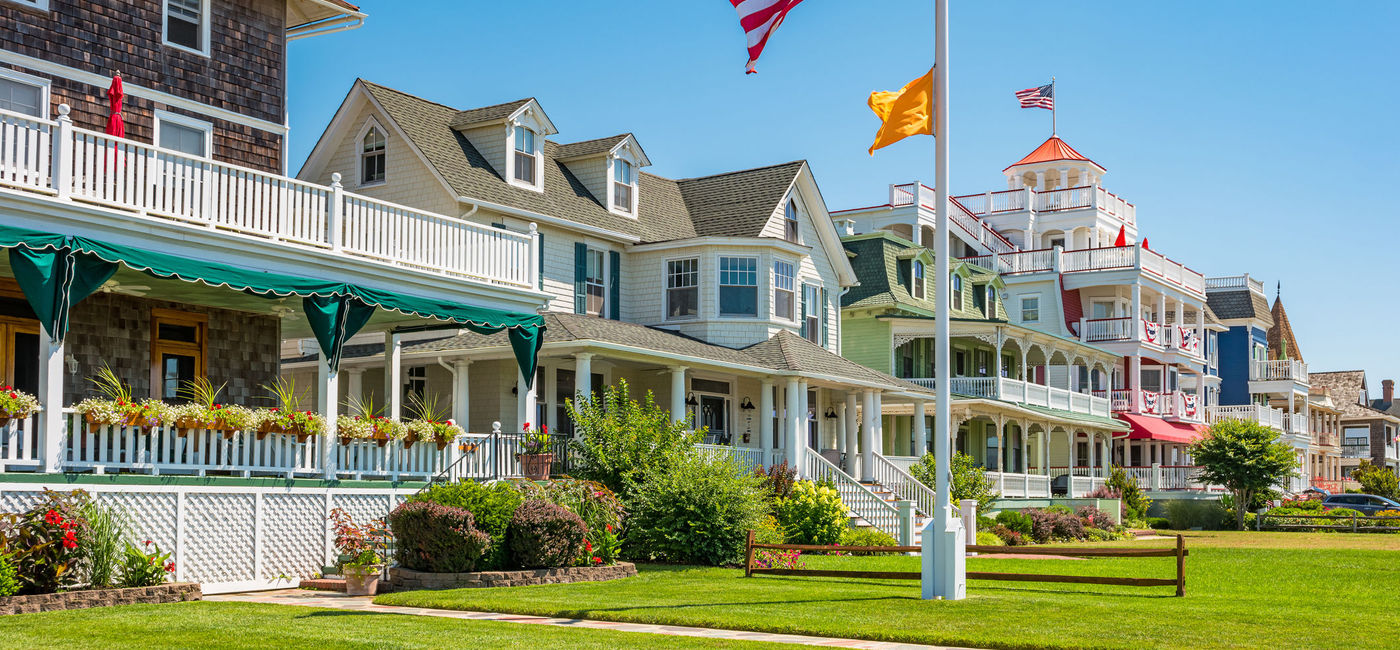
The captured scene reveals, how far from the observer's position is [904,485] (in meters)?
34.3

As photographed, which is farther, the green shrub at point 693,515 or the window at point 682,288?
the window at point 682,288

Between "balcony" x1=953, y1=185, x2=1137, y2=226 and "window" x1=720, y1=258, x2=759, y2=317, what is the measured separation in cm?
2807

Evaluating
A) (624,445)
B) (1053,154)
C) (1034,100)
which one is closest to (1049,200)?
(1053,154)

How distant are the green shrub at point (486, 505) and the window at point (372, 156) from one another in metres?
12.5

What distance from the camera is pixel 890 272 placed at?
143 feet

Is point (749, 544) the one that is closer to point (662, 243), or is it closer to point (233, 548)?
point (233, 548)

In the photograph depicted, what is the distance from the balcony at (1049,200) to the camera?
5900cm

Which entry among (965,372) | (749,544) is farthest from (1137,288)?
(749,544)

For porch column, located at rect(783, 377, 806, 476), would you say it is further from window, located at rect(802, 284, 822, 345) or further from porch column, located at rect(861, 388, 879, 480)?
window, located at rect(802, 284, 822, 345)

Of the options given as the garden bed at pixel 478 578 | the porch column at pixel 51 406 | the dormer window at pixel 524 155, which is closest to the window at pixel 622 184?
the dormer window at pixel 524 155

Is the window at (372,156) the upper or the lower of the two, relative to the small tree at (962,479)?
upper

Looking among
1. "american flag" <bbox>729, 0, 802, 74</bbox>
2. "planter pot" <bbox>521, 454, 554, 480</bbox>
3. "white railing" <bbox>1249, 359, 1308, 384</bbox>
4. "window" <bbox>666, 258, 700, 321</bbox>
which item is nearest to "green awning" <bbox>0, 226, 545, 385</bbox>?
"planter pot" <bbox>521, 454, 554, 480</bbox>

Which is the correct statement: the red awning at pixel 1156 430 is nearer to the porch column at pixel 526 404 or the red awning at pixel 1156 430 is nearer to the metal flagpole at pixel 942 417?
the porch column at pixel 526 404

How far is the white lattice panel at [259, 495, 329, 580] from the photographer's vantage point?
18.4 m
